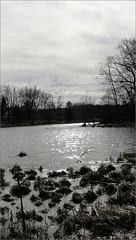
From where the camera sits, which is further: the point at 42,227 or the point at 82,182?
the point at 82,182

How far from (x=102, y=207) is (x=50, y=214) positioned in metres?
1.34

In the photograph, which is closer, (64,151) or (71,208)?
(71,208)

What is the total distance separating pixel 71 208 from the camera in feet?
18.2

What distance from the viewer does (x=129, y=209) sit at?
5.01m

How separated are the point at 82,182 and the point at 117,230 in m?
3.14

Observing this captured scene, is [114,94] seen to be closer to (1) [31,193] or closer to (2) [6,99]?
(1) [31,193]

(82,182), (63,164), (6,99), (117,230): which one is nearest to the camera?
(117,230)

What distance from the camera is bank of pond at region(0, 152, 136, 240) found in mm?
4383

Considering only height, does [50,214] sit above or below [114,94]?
below

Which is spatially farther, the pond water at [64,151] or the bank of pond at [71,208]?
the pond water at [64,151]

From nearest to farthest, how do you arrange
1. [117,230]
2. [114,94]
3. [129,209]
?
[117,230] < [129,209] < [114,94]

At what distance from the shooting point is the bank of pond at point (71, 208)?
4383 millimetres

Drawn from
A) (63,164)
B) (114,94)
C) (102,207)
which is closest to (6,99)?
(114,94)

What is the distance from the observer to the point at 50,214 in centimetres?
530
